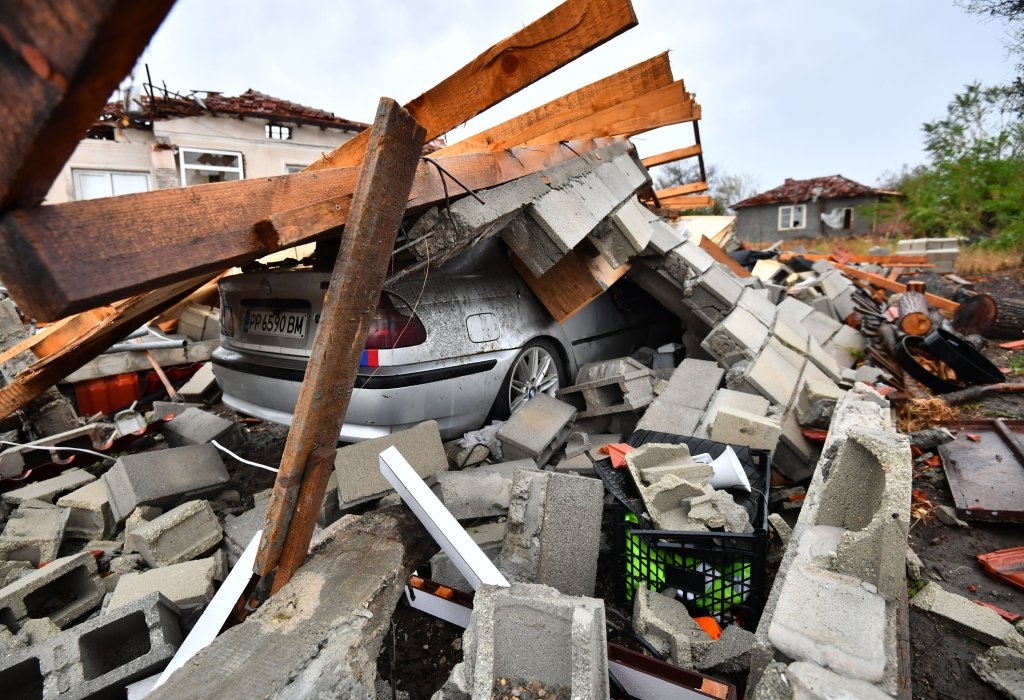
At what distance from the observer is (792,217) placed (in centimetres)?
3048

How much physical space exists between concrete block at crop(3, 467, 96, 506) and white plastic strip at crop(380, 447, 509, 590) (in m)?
2.78

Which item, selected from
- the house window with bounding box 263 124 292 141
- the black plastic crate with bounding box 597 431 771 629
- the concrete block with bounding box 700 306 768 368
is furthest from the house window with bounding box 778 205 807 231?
the black plastic crate with bounding box 597 431 771 629

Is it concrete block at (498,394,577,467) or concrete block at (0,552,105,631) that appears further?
concrete block at (498,394,577,467)

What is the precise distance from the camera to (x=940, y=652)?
2465mm

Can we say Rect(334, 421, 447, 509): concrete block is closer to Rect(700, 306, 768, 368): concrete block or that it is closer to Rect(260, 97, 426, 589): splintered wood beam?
Rect(260, 97, 426, 589): splintered wood beam

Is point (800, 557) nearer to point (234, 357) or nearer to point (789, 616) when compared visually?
point (789, 616)

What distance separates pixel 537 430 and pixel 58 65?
3012mm

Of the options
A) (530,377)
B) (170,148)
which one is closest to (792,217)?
(170,148)

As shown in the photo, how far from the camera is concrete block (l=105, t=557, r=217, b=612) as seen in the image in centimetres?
247

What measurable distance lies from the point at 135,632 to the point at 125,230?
1.93 m

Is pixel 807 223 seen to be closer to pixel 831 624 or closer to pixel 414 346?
pixel 414 346

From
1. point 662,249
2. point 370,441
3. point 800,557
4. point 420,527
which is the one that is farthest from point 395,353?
point 662,249

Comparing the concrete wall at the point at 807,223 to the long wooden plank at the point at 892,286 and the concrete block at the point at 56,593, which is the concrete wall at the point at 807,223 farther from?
the concrete block at the point at 56,593

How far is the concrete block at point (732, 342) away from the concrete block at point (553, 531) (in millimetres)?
2517
